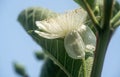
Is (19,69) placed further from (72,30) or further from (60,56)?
(72,30)

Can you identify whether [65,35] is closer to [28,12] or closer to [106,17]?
[106,17]

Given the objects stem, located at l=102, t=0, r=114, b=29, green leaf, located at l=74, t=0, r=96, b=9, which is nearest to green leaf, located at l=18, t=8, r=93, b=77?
green leaf, located at l=74, t=0, r=96, b=9

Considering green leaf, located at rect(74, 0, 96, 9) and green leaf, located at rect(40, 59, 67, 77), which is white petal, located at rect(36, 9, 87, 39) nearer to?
green leaf, located at rect(74, 0, 96, 9)

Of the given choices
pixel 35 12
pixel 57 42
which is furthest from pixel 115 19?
pixel 35 12

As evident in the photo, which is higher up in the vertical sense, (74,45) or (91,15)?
(91,15)

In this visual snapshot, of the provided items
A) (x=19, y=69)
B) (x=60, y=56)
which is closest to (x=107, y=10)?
(x=60, y=56)

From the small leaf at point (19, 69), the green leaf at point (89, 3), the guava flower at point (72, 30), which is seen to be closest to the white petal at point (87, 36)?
the guava flower at point (72, 30)

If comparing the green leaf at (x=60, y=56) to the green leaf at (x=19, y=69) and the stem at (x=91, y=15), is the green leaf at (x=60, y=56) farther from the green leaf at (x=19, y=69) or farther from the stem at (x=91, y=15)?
the green leaf at (x=19, y=69)
